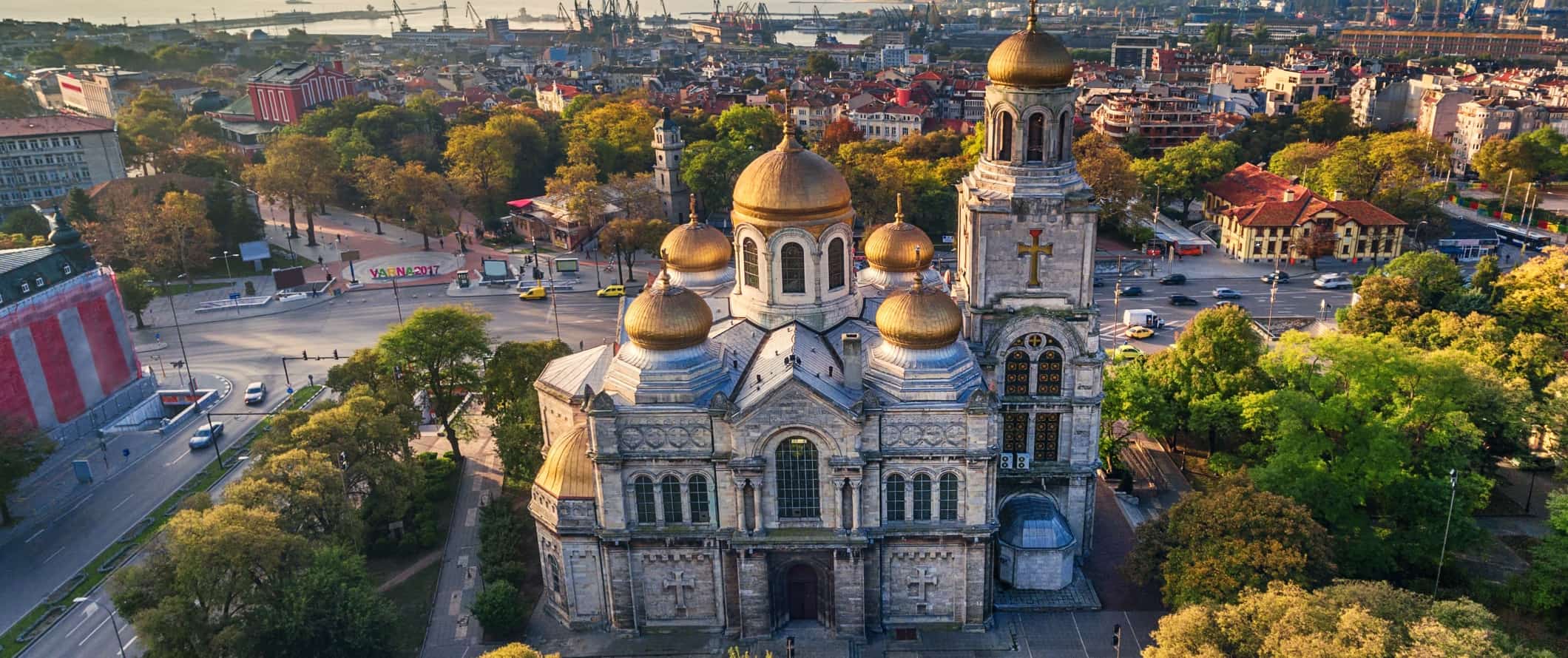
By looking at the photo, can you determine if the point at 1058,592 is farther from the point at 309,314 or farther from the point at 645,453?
the point at 309,314

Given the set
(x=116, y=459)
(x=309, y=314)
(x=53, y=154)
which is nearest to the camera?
(x=116, y=459)

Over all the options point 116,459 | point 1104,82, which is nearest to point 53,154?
point 116,459

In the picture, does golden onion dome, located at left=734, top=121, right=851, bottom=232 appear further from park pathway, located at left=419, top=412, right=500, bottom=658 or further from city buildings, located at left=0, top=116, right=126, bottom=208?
city buildings, located at left=0, top=116, right=126, bottom=208

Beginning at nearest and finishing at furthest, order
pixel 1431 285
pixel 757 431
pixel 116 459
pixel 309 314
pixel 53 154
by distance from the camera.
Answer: pixel 757 431
pixel 116 459
pixel 1431 285
pixel 309 314
pixel 53 154

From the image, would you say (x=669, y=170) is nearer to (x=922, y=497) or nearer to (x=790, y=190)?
(x=790, y=190)

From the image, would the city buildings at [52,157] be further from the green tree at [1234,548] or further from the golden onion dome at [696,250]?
the green tree at [1234,548]

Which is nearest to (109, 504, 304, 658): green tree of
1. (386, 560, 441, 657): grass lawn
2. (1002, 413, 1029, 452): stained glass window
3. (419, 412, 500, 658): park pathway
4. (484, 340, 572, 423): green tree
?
(386, 560, 441, 657): grass lawn
